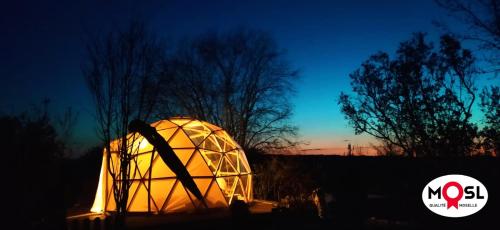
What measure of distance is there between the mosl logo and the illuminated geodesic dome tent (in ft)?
19.3

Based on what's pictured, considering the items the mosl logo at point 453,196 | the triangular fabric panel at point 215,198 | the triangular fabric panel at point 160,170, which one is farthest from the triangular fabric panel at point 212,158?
the mosl logo at point 453,196

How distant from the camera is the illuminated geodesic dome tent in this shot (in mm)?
10938

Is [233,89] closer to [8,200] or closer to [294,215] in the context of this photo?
[294,215]

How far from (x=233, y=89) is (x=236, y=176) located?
27.4 ft

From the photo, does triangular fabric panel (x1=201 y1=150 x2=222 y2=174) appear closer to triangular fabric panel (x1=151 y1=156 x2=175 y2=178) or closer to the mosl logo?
triangular fabric panel (x1=151 y1=156 x2=175 y2=178)

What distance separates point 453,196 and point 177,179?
23.0ft

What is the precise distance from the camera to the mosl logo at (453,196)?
281 inches

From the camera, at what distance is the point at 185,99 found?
65.8ft

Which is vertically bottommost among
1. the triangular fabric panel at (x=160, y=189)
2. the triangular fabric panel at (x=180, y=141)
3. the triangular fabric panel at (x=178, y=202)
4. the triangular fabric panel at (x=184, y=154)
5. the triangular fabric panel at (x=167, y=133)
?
the triangular fabric panel at (x=178, y=202)

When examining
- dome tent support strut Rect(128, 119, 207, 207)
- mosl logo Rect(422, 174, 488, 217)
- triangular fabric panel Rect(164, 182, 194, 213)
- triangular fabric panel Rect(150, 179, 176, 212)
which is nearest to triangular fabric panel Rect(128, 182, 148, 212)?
triangular fabric panel Rect(150, 179, 176, 212)

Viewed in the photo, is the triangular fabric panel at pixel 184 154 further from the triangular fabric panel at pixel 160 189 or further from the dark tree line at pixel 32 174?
the dark tree line at pixel 32 174

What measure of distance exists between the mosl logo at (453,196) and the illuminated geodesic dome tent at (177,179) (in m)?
5.89

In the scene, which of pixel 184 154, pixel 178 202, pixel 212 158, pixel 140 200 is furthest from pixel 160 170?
pixel 212 158

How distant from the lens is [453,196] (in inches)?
283
